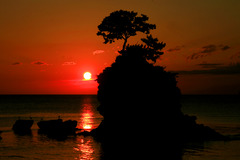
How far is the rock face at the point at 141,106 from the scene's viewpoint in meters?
60.2

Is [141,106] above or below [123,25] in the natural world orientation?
below

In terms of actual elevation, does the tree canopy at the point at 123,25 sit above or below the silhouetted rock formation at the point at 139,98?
above

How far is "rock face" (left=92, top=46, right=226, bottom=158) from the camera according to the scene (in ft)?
197

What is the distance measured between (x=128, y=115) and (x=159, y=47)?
41.7 feet

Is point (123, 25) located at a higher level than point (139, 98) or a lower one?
A: higher

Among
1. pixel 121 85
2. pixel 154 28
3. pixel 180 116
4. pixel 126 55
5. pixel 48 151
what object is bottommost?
pixel 48 151

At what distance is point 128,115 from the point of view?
199ft

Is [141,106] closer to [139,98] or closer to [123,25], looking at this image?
[139,98]

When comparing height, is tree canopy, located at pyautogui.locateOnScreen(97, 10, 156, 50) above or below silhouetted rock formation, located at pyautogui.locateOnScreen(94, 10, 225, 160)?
above

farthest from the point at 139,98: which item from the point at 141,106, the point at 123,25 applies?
the point at 123,25

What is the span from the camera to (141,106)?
60.0 metres

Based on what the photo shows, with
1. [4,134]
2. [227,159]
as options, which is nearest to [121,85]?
[227,159]

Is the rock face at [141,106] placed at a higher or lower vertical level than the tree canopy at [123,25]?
lower

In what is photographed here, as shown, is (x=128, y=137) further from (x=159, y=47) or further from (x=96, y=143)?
(x=159, y=47)
